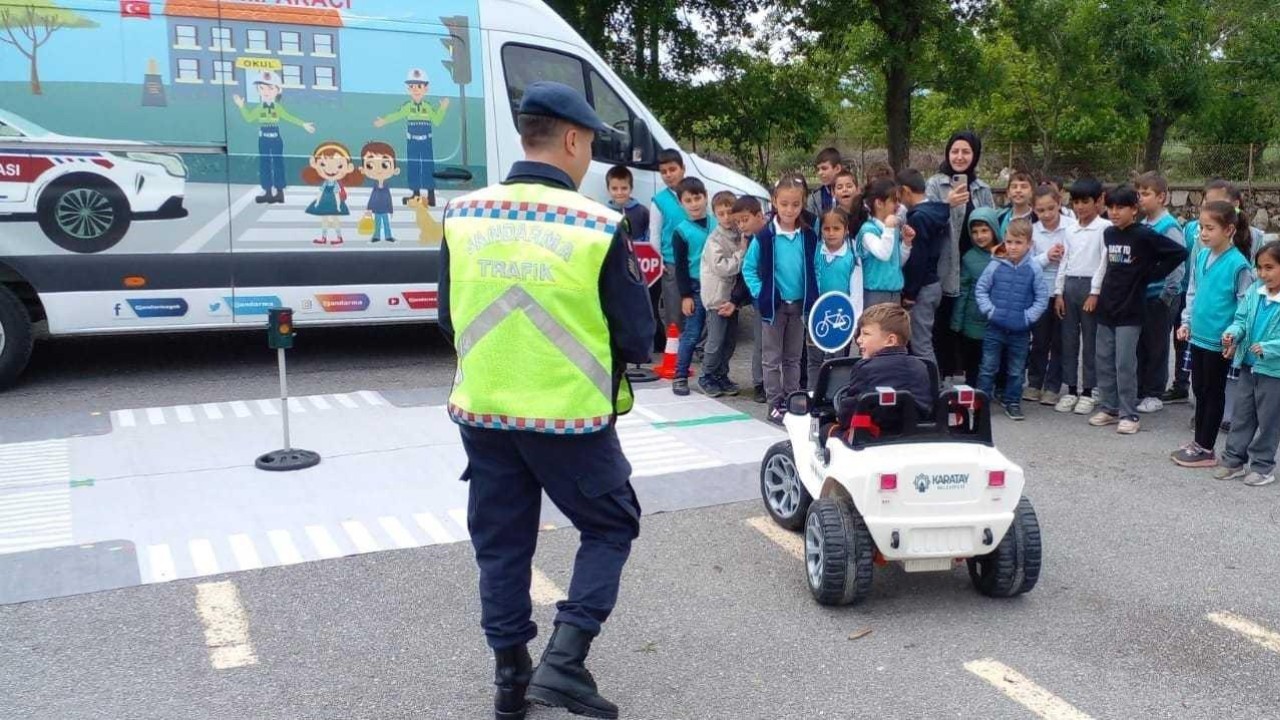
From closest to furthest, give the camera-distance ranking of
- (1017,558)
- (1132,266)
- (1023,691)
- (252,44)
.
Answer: (1023,691)
(1017,558)
(1132,266)
(252,44)

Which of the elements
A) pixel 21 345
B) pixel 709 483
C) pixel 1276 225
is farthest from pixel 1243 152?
pixel 21 345

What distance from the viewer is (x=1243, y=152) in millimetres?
21156

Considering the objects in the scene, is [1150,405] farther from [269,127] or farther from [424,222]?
[269,127]

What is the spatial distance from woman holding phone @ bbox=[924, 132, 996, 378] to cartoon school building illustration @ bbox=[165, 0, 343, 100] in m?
4.38

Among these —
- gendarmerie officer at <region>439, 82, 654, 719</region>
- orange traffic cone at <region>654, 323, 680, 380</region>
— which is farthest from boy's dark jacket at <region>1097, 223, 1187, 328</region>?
gendarmerie officer at <region>439, 82, 654, 719</region>

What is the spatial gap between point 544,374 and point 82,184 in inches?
219

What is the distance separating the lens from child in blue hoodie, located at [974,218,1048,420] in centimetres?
→ 764

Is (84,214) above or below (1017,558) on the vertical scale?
above

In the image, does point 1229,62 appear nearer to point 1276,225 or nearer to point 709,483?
point 1276,225

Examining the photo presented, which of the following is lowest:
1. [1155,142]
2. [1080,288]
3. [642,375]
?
[642,375]

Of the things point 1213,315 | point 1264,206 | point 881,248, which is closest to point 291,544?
point 881,248

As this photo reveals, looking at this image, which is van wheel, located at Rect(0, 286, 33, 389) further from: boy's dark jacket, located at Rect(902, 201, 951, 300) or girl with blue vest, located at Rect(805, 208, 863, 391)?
boy's dark jacket, located at Rect(902, 201, 951, 300)

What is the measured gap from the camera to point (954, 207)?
7.93 m

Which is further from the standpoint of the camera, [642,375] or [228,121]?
[642,375]
